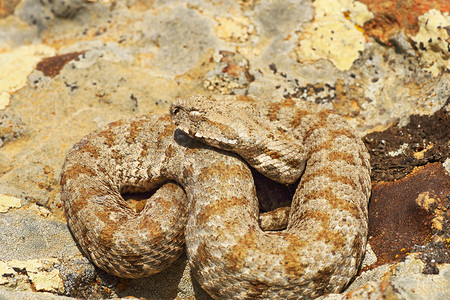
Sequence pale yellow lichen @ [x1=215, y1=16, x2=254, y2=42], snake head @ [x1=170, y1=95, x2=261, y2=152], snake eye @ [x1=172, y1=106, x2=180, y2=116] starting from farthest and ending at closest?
pale yellow lichen @ [x1=215, y1=16, x2=254, y2=42], snake eye @ [x1=172, y1=106, x2=180, y2=116], snake head @ [x1=170, y1=95, x2=261, y2=152]

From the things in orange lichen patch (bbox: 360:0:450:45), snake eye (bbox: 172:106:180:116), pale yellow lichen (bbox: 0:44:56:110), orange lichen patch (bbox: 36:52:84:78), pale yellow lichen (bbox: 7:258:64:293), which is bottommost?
pale yellow lichen (bbox: 0:44:56:110)

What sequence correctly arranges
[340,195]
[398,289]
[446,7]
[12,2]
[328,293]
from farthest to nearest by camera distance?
[12,2], [446,7], [340,195], [328,293], [398,289]

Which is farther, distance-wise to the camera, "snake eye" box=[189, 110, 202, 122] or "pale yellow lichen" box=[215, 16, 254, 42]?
"pale yellow lichen" box=[215, 16, 254, 42]

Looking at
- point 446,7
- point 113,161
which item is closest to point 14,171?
point 113,161

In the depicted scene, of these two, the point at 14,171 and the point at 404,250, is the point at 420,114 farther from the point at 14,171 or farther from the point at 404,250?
the point at 14,171

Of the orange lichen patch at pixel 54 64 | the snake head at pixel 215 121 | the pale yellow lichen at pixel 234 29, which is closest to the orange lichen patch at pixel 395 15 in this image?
the pale yellow lichen at pixel 234 29

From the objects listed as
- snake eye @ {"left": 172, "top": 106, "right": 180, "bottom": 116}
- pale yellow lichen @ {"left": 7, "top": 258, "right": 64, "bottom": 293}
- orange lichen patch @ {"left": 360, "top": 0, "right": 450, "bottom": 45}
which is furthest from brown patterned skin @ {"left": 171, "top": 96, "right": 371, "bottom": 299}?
orange lichen patch @ {"left": 360, "top": 0, "right": 450, "bottom": 45}

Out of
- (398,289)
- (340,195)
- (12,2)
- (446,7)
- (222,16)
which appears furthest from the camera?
(12,2)

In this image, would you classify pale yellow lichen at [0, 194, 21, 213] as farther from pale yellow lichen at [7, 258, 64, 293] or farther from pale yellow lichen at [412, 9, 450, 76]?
pale yellow lichen at [412, 9, 450, 76]
